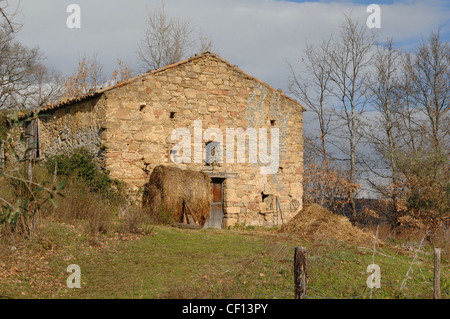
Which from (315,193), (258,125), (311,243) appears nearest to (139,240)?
(311,243)

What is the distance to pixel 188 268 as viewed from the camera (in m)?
9.66

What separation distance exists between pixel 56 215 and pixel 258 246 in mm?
4922

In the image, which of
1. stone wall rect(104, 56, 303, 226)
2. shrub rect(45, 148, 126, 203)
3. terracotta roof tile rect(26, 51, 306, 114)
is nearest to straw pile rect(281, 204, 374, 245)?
stone wall rect(104, 56, 303, 226)

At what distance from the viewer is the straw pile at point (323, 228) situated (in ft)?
45.9

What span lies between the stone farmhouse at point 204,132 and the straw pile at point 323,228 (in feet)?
7.85

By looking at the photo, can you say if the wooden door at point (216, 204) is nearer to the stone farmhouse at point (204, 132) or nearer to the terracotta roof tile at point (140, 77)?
the stone farmhouse at point (204, 132)

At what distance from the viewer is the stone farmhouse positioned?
15.5m
